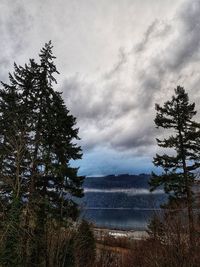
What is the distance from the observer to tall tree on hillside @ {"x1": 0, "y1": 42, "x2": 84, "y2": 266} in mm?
19953

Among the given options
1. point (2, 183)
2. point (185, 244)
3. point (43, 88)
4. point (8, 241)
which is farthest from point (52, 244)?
point (43, 88)

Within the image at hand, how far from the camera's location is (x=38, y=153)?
2119 cm

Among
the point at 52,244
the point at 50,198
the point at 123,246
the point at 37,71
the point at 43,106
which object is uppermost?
the point at 37,71

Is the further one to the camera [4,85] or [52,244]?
[4,85]

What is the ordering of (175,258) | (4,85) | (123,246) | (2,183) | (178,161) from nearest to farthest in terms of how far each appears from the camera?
(175,258) < (2,183) < (4,85) < (178,161) < (123,246)

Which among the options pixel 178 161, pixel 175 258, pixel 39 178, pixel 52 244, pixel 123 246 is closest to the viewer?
pixel 175 258

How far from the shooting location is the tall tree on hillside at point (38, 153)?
65.5 feet

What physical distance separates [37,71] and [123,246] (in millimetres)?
40547

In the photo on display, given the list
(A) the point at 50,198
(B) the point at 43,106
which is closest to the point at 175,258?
(A) the point at 50,198

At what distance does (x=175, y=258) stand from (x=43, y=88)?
603 inches

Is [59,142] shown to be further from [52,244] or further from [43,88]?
[52,244]

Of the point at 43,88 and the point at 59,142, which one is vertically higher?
the point at 43,88

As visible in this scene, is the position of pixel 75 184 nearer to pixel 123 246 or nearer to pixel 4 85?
pixel 4 85

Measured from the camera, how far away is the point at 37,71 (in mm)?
23000
